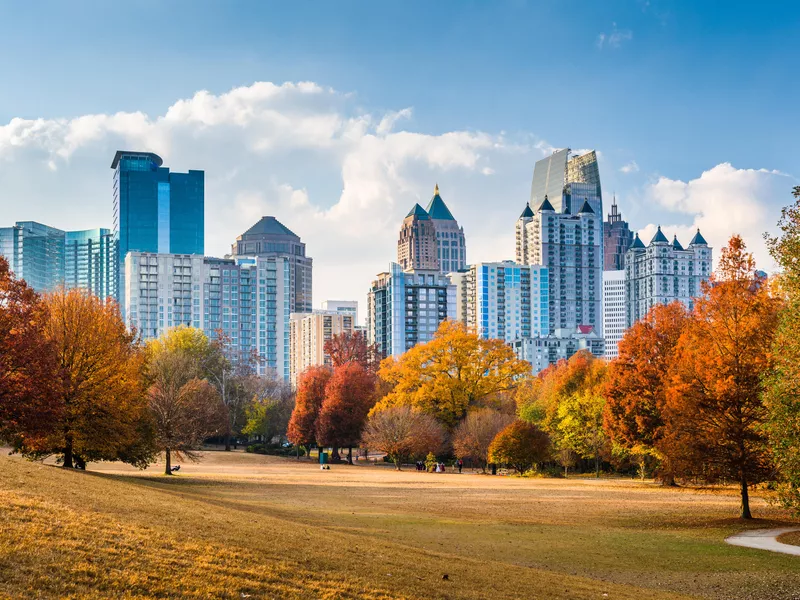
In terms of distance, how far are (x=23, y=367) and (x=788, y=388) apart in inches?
1082

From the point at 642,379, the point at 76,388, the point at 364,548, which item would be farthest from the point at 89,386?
the point at 642,379

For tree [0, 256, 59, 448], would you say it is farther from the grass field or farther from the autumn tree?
the autumn tree

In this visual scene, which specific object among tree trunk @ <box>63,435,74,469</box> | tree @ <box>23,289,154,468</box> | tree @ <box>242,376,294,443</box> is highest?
tree @ <box>23,289,154,468</box>

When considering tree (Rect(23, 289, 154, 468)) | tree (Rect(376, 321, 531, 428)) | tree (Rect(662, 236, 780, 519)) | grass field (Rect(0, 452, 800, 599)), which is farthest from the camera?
tree (Rect(376, 321, 531, 428))

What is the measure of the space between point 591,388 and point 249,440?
59970 millimetres

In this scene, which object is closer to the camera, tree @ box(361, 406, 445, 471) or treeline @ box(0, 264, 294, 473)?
treeline @ box(0, 264, 294, 473)

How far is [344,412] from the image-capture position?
294ft

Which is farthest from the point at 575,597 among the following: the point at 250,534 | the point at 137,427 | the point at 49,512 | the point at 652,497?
the point at 137,427

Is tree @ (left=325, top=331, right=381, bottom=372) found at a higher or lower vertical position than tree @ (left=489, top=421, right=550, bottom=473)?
higher

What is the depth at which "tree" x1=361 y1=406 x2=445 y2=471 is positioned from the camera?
75688 mm

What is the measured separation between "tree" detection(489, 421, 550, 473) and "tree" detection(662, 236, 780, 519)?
32826 mm

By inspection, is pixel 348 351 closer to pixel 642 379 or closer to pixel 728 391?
pixel 642 379

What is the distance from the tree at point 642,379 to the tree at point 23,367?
33634mm

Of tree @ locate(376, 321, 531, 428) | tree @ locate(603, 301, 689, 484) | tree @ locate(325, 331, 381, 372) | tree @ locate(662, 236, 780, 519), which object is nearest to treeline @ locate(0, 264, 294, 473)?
tree @ locate(376, 321, 531, 428)
